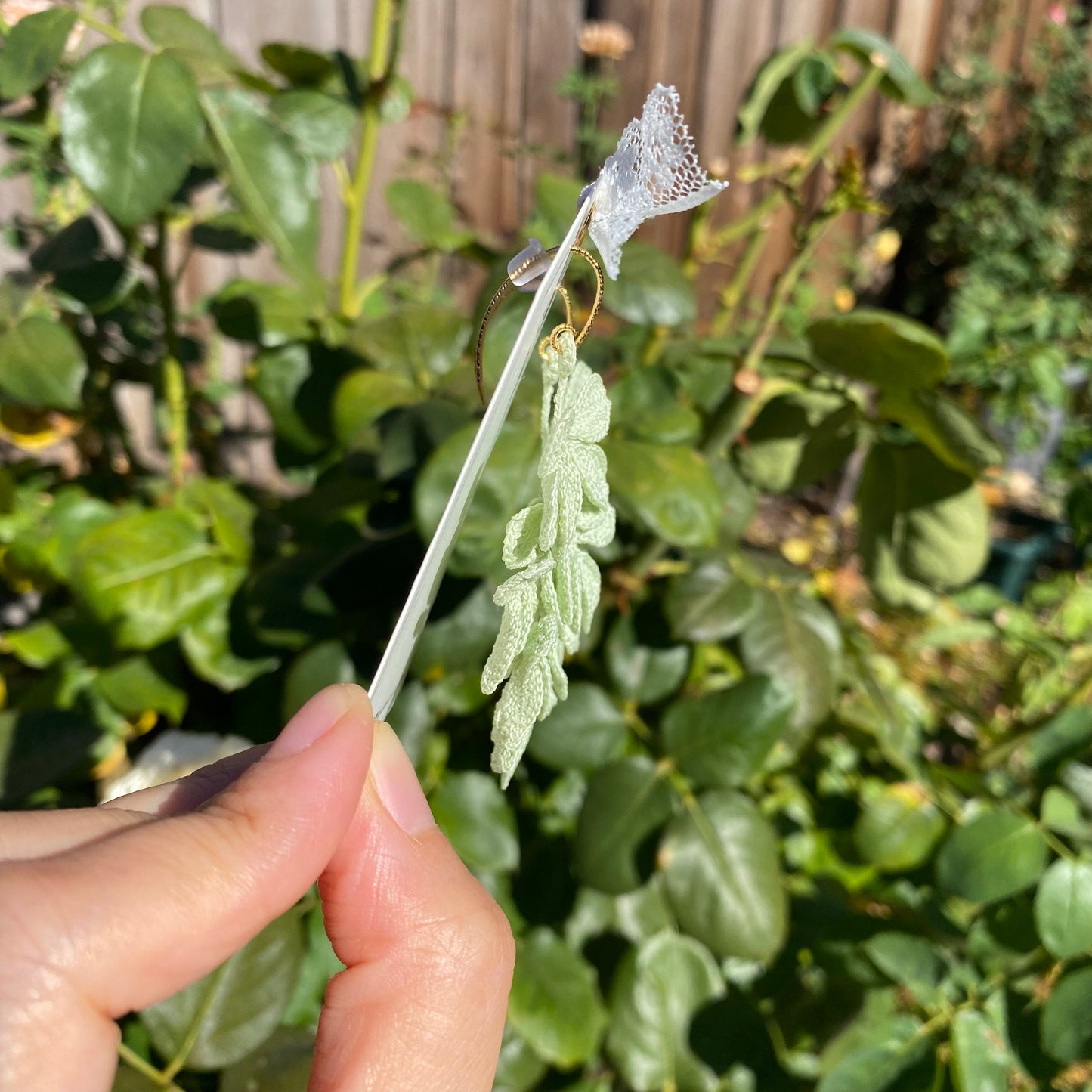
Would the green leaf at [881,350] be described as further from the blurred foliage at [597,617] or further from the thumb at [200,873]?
the thumb at [200,873]

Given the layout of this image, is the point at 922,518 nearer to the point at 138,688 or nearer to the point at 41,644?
the point at 138,688

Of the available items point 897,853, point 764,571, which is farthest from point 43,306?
point 897,853

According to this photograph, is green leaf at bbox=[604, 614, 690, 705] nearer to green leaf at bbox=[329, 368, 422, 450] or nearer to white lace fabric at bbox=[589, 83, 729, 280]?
green leaf at bbox=[329, 368, 422, 450]

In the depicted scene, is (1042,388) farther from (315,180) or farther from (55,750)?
(55,750)

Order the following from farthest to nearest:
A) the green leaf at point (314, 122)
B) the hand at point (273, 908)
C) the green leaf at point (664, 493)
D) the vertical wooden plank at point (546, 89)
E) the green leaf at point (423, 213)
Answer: the vertical wooden plank at point (546, 89) → the green leaf at point (423, 213) → the green leaf at point (314, 122) → the green leaf at point (664, 493) → the hand at point (273, 908)

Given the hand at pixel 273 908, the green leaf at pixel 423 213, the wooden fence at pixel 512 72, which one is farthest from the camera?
the wooden fence at pixel 512 72

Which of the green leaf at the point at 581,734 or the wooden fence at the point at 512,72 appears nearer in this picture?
the green leaf at the point at 581,734

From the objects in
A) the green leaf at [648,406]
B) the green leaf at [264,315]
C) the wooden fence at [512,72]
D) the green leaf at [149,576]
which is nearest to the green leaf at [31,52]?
the green leaf at [264,315]

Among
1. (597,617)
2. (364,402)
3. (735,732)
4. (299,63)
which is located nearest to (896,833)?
(735,732)
